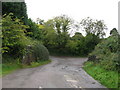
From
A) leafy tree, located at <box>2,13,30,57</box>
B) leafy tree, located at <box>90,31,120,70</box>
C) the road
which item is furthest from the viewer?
leafy tree, located at <box>2,13,30,57</box>

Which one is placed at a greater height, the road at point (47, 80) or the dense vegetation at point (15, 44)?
the dense vegetation at point (15, 44)

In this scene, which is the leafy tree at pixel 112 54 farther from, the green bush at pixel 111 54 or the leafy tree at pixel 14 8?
the leafy tree at pixel 14 8

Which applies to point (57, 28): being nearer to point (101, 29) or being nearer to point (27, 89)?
point (101, 29)

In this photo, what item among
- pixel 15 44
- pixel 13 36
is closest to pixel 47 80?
pixel 13 36

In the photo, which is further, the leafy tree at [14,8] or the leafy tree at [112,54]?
the leafy tree at [14,8]

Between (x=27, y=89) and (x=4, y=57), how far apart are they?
10.3 m

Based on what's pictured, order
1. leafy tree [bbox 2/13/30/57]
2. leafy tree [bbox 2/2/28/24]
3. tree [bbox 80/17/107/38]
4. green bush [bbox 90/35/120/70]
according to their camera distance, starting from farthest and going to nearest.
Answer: tree [bbox 80/17/107/38]
leafy tree [bbox 2/2/28/24]
leafy tree [bbox 2/13/30/57]
green bush [bbox 90/35/120/70]

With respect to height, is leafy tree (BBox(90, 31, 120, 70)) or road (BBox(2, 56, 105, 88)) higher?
leafy tree (BBox(90, 31, 120, 70))

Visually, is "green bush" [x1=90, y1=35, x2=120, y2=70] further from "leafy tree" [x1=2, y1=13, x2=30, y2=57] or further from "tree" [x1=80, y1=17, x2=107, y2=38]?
"tree" [x1=80, y1=17, x2=107, y2=38]

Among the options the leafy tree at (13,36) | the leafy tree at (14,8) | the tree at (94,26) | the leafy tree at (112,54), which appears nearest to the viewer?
the leafy tree at (112,54)

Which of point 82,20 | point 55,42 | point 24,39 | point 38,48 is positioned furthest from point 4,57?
point 82,20

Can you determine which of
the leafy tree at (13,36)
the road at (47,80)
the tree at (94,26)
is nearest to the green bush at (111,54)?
the road at (47,80)

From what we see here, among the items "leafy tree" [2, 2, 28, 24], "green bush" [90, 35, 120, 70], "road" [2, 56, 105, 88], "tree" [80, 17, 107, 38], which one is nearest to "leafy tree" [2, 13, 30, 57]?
"road" [2, 56, 105, 88]

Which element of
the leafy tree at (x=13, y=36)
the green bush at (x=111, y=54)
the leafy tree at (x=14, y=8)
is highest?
the leafy tree at (x=14, y=8)
